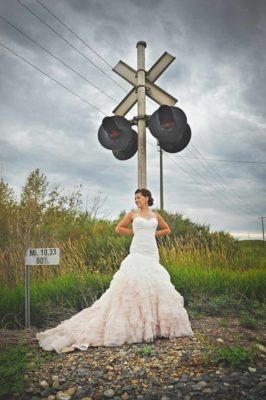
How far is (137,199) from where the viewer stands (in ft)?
17.5

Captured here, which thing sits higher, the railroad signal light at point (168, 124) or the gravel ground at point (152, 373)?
the railroad signal light at point (168, 124)

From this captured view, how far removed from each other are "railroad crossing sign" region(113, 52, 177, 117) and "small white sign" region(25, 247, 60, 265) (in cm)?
226

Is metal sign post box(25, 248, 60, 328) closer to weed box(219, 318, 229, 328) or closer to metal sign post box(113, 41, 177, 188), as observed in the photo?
metal sign post box(113, 41, 177, 188)

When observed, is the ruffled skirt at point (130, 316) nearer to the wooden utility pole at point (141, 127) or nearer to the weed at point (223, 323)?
the weed at point (223, 323)

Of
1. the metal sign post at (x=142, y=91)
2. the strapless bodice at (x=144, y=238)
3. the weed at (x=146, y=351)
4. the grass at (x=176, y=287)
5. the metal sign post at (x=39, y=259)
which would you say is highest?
the metal sign post at (x=142, y=91)

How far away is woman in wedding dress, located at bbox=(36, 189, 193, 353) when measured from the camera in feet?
15.3

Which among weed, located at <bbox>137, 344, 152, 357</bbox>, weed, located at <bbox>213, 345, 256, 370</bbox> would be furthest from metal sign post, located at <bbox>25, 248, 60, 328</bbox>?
weed, located at <bbox>213, 345, 256, 370</bbox>

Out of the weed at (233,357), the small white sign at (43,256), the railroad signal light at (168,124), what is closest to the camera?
the weed at (233,357)

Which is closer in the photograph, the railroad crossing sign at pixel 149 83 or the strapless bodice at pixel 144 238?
the strapless bodice at pixel 144 238

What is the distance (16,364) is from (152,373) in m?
1.42

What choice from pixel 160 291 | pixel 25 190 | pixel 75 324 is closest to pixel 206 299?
pixel 160 291

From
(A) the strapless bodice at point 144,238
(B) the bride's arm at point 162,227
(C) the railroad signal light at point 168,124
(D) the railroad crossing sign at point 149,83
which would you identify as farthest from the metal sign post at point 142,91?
(A) the strapless bodice at point 144,238

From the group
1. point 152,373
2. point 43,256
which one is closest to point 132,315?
point 152,373

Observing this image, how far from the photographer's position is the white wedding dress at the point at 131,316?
4652 millimetres
